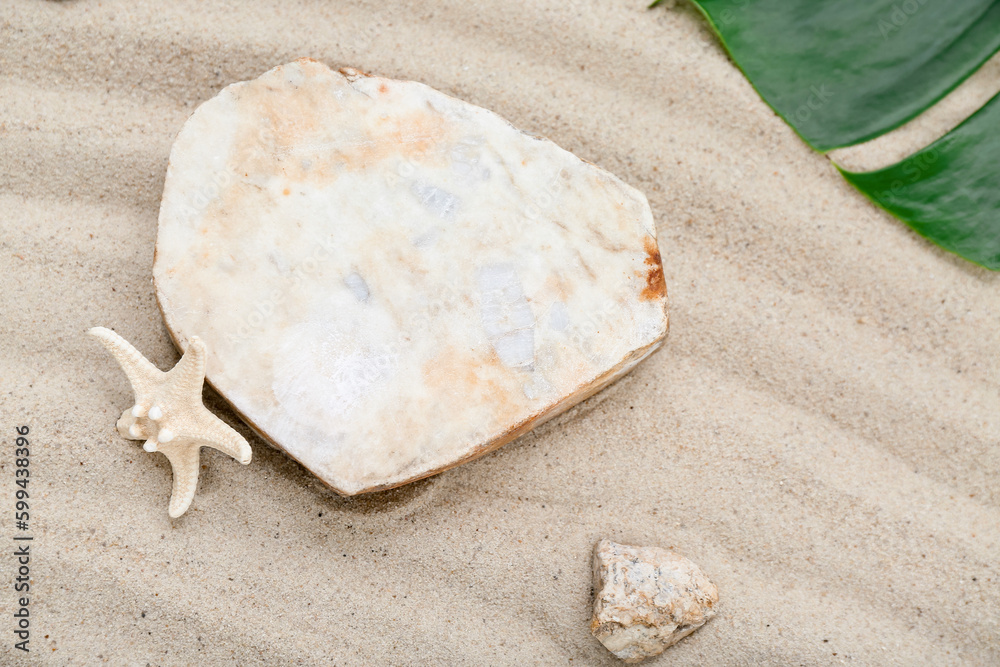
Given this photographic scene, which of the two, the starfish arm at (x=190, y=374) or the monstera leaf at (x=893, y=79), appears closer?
the starfish arm at (x=190, y=374)

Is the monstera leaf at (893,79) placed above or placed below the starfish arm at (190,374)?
above

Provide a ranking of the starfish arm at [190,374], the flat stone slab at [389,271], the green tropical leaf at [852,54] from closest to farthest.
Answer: the starfish arm at [190,374]
the flat stone slab at [389,271]
the green tropical leaf at [852,54]

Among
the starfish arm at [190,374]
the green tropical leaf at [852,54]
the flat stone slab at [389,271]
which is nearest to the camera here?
the starfish arm at [190,374]

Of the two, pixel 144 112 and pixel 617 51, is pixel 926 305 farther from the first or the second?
pixel 144 112

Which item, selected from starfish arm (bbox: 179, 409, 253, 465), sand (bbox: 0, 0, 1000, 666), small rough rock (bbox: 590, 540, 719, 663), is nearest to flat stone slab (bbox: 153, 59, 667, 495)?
starfish arm (bbox: 179, 409, 253, 465)

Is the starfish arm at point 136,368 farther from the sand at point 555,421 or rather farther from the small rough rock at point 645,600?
the small rough rock at point 645,600

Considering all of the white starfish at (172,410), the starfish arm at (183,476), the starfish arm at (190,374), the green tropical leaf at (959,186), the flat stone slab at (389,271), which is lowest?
the starfish arm at (183,476)

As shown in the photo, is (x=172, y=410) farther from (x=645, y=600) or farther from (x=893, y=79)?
(x=893, y=79)

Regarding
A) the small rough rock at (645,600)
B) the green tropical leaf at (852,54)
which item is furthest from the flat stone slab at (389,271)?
the green tropical leaf at (852,54)
